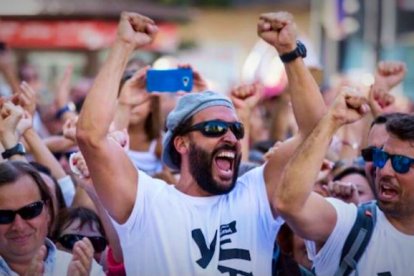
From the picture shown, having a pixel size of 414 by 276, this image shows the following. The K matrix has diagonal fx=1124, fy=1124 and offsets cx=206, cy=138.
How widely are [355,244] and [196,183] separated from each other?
77cm

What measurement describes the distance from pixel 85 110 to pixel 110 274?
38.4 inches

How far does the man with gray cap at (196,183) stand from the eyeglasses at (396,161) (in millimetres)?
328

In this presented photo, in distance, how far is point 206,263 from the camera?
475cm

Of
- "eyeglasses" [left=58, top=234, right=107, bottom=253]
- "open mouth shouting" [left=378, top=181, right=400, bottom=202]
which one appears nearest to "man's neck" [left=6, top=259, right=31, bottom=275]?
"eyeglasses" [left=58, top=234, right=107, bottom=253]

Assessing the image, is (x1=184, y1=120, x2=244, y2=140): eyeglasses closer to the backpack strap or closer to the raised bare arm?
the raised bare arm

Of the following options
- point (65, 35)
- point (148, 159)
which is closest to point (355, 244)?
point (148, 159)

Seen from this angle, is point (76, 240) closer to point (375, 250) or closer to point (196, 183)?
point (196, 183)

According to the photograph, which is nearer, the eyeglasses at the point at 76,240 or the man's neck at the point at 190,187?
the man's neck at the point at 190,187

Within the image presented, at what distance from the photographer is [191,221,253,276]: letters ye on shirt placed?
4750 millimetres

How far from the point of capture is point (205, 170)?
500 cm

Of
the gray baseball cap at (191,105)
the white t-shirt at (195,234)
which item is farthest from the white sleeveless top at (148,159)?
the white t-shirt at (195,234)

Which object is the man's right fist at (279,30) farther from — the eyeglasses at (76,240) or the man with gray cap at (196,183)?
the eyeglasses at (76,240)

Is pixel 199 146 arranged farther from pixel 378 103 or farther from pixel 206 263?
pixel 378 103

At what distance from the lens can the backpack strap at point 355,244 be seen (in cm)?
475
